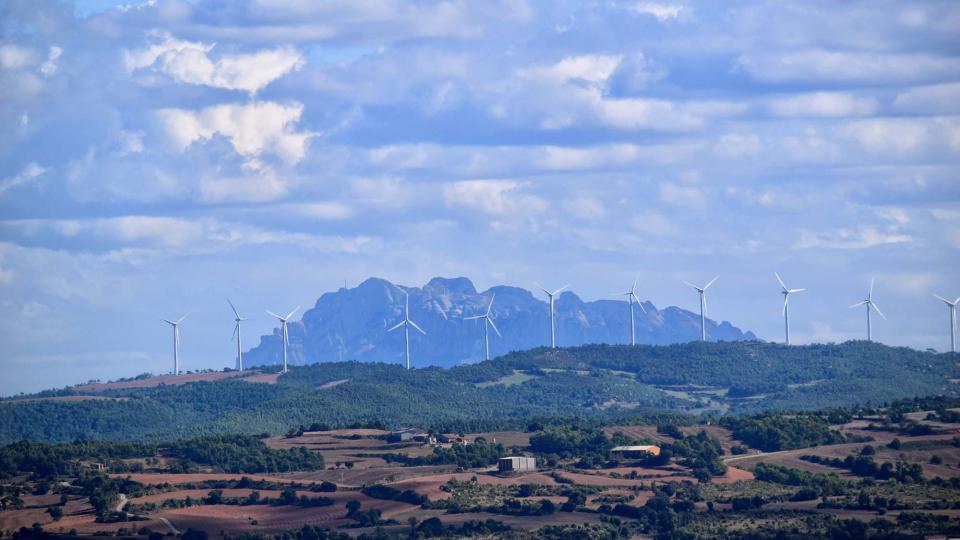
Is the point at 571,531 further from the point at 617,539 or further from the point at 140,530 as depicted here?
the point at 140,530

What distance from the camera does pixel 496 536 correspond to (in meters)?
196

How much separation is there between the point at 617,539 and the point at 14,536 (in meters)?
62.9

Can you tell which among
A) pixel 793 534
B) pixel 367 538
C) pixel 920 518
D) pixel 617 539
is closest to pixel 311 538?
pixel 367 538

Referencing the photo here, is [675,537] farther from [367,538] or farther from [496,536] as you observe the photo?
[367,538]

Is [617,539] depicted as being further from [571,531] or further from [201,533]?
[201,533]

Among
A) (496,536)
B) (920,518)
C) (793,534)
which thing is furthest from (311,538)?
(920,518)

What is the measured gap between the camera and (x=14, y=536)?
19788 centimetres

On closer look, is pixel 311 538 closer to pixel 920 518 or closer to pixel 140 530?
pixel 140 530

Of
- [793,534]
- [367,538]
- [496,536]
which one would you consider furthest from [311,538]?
[793,534]

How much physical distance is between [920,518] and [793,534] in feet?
47.7

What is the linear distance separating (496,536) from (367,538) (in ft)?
43.8

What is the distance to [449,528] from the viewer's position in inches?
7859

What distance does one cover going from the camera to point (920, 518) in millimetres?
196250

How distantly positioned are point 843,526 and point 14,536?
282 feet
